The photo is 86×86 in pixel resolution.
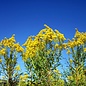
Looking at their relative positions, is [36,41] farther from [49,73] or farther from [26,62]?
[26,62]

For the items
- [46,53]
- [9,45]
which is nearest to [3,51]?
[9,45]

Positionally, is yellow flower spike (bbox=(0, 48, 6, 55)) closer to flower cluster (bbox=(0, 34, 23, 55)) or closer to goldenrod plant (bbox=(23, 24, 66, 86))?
flower cluster (bbox=(0, 34, 23, 55))

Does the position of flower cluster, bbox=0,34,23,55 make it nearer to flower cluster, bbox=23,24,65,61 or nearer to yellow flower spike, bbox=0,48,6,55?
yellow flower spike, bbox=0,48,6,55

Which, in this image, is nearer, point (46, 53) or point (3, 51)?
point (46, 53)

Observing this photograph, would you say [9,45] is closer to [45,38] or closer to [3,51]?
[3,51]

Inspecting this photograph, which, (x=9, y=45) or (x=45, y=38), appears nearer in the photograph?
(x=45, y=38)

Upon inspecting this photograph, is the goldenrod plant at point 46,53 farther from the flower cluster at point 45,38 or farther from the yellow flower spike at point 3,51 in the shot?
the yellow flower spike at point 3,51

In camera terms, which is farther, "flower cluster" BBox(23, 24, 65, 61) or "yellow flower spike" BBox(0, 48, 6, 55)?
"yellow flower spike" BBox(0, 48, 6, 55)

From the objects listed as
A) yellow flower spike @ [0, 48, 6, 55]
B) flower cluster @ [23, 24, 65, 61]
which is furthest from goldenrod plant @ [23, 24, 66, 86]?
yellow flower spike @ [0, 48, 6, 55]

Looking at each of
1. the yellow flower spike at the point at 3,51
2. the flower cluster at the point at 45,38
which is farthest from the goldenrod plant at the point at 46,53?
the yellow flower spike at the point at 3,51

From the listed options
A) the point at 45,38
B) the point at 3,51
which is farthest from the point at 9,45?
the point at 45,38

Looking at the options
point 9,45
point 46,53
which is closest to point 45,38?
point 46,53

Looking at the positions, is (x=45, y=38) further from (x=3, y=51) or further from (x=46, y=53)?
(x=3, y=51)

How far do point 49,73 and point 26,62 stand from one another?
17.7 ft
